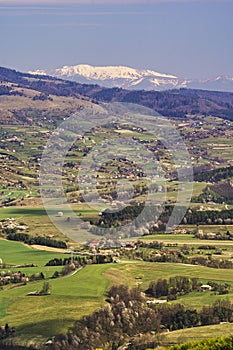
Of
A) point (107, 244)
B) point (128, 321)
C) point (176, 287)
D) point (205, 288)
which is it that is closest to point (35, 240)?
point (107, 244)

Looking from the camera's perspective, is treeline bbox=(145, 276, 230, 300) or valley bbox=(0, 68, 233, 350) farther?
treeline bbox=(145, 276, 230, 300)

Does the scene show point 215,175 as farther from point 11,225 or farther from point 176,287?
point 176,287

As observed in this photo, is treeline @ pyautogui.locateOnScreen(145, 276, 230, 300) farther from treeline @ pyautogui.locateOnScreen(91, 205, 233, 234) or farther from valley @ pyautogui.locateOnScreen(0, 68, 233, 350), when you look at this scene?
treeline @ pyautogui.locateOnScreen(91, 205, 233, 234)

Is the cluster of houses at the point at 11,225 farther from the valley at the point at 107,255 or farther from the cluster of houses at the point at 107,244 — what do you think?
the cluster of houses at the point at 107,244

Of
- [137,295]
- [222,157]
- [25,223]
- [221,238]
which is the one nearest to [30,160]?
[222,157]

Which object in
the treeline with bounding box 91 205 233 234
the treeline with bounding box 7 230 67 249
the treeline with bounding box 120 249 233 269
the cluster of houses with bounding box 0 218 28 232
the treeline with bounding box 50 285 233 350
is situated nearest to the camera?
Answer: the treeline with bounding box 50 285 233 350

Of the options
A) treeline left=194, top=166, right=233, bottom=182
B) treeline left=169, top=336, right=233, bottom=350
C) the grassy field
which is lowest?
the grassy field

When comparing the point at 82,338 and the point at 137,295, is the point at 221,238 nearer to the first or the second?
the point at 137,295

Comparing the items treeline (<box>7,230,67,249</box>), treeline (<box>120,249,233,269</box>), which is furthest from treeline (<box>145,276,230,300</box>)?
treeline (<box>7,230,67,249</box>)
